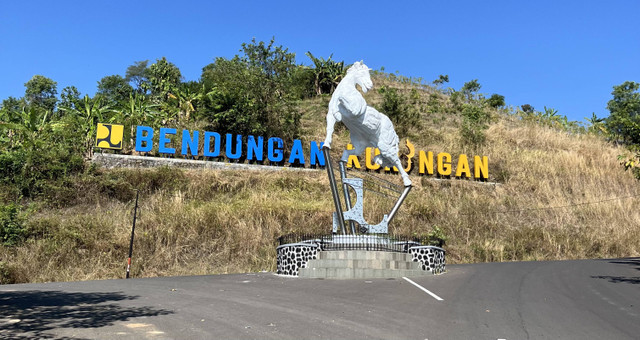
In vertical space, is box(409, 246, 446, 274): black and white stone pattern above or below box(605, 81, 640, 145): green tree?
below

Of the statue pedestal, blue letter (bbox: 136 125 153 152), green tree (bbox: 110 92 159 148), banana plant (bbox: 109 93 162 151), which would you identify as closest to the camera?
the statue pedestal

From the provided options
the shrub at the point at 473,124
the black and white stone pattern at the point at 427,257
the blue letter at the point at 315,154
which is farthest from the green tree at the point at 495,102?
the black and white stone pattern at the point at 427,257

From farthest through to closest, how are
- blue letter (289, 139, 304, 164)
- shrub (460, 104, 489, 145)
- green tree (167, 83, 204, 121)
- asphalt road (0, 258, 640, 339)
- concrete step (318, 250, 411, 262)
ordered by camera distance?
shrub (460, 104, 489, 145), green tree (167, 83, 204, 121), blue letter (289, 139, 304, 164), concrete step (318, 250, 411, 262), asphalt road (0, 258, 640, 339)

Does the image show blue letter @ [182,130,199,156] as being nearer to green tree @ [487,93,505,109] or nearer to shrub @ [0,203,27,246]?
shrub @ [0,203,27,246]

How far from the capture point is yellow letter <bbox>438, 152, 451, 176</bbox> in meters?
34.8

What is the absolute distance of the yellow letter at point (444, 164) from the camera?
3481cm

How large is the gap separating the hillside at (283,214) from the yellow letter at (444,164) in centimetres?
81

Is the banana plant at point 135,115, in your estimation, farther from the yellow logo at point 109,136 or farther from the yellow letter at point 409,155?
the yellow letter at point 409,155

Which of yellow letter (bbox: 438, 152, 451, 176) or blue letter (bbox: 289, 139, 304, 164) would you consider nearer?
blue letter (bbox: 289, 139, 304, 164)

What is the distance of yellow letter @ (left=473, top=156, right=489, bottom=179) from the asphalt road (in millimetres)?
22676

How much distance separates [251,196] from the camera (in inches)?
1025

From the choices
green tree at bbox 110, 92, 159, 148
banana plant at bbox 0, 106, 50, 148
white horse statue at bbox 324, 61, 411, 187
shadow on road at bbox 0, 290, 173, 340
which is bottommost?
shadow on road at bbox 0, 290, 173, 340

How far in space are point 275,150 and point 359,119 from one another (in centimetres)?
1596

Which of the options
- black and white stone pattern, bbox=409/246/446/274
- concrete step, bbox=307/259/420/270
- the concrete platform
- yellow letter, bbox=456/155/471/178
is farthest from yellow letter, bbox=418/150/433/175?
concrete step, bbox=307/259/420/270
